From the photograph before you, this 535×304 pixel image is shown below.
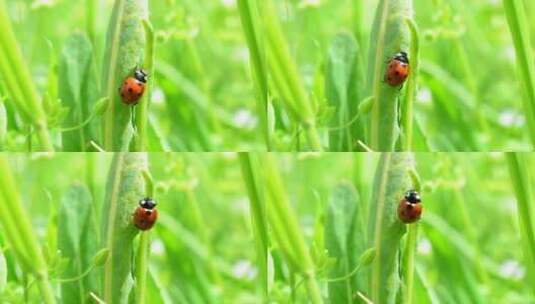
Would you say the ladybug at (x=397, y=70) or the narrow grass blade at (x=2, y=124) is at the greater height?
the ladybug at (x=397, y=70)

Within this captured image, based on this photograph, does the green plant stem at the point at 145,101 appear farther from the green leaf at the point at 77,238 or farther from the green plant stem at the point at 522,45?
the green plant stem at the point at 522,45

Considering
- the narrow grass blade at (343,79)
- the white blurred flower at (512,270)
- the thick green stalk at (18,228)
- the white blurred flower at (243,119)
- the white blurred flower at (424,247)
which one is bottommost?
the white blurred flower at (512,270)

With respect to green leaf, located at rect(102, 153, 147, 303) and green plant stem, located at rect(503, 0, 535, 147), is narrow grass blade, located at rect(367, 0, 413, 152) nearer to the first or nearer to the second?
green plant stem, located at rect(503, 0, 535, 147)

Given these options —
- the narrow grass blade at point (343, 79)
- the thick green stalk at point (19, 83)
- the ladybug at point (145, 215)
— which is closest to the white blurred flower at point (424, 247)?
the narrow grass blade at point (343, 79)

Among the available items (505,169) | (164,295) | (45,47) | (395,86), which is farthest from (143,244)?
(505,169)

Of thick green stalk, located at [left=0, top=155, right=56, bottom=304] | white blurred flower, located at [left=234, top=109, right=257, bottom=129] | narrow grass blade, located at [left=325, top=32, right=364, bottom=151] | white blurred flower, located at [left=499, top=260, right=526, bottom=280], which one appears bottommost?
white blurred flower, located at [left=499, top=260, right=526, bottom=280]

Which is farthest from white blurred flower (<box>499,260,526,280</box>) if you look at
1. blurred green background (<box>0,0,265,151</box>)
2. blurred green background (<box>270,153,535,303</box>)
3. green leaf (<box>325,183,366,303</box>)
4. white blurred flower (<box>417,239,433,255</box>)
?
blurred green background (<box>0,0,265,151</box>)

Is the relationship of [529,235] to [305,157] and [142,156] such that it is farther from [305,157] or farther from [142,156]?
[142,156]
